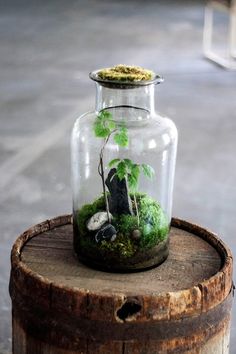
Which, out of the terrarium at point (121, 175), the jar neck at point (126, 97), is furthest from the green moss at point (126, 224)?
the jar neck at point (126, 97)

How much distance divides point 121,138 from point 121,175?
0.08m

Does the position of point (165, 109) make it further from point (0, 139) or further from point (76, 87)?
point (0, 139)

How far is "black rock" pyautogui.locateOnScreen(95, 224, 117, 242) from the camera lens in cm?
149

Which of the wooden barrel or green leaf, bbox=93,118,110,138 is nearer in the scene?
the wooden barrel

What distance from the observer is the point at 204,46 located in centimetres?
737

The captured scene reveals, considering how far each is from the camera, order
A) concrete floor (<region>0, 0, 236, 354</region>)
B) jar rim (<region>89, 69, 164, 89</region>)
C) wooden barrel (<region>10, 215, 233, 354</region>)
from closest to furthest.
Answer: wooden barrel (<region>10, 215, 233, 354</region>)
jar rim (<region>89, 69, 164, 89</region>)
concrete floor (<region>0, 0, 236, 354</region>)

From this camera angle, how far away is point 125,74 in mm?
1441

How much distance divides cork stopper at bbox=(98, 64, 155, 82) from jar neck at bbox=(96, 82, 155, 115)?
0.02 m

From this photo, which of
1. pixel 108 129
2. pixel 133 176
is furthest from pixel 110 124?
pixel 133 176

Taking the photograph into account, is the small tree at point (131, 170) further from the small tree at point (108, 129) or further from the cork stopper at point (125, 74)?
the cork stopper at point (125, 74)

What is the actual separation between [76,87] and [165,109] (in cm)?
93

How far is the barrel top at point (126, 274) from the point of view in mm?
1418

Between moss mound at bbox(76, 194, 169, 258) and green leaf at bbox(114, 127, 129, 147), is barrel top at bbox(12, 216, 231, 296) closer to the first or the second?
moss mound at bbox(76, 194, 169, 258)

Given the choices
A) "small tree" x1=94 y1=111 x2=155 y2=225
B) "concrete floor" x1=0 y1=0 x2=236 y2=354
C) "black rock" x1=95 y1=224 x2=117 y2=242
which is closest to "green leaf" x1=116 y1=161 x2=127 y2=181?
"small tree" x1=94 y1=111 x2=155 y2=225
